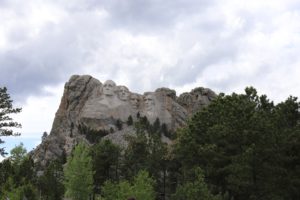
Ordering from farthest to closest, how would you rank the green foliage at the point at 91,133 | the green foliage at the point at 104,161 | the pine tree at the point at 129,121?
the pine tree at the point at 129,121, the green foliage at the point at 91,133, the green foliage at the point at 104,161

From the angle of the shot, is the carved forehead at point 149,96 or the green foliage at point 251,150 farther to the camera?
the carved forehead at point 149,96

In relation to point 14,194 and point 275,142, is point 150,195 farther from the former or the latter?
point 14,194

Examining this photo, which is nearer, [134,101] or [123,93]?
[134,101]

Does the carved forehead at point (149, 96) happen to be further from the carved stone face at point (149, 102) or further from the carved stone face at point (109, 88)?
the carved stone face at point (109, 88)

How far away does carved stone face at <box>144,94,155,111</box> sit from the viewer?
193m

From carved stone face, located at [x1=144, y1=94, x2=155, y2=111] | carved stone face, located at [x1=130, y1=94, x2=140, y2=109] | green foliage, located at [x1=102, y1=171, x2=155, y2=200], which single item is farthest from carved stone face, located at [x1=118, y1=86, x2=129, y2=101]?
green foliage, located at [x1=102, y1=171, x2=155, y2=200]

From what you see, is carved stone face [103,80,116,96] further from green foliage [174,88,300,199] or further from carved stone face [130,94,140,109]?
green foliage [174,88,300,199]

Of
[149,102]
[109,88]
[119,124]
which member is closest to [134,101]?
[149,102]

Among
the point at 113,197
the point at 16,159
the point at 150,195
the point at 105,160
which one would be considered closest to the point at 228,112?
the point at 150,195

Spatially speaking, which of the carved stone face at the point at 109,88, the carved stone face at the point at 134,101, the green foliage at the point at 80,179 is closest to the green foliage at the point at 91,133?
the carved stone face at the point at 109,88

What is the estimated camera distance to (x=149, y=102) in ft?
637

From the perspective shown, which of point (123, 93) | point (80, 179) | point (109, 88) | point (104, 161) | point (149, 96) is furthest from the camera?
point (123, 93)

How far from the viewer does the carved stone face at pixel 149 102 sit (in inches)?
7598

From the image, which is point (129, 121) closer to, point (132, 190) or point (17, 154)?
point (17, 154)
